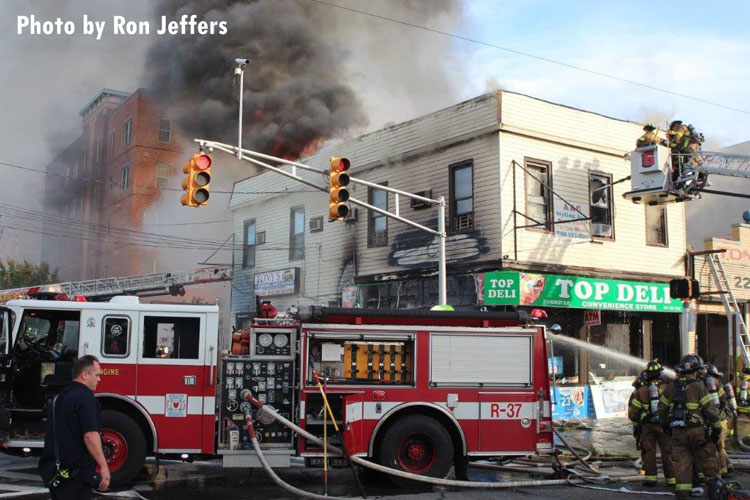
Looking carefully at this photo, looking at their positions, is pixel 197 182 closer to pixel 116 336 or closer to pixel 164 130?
pixel 116 336

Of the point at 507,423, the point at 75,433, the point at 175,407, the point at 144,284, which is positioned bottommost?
the point at 507,423

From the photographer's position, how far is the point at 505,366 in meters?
9.48

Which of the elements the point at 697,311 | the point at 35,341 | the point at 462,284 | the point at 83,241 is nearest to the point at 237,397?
the point at 35,341

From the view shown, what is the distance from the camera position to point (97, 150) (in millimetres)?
46344

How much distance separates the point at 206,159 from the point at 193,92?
21.4 m

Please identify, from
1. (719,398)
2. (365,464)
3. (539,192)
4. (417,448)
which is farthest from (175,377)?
(539,192)

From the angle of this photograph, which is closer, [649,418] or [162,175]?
[649,418]

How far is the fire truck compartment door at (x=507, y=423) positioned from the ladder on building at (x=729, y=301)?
447 inches

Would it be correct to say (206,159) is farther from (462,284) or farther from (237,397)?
(462,284)

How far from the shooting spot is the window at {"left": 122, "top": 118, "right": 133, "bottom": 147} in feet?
137

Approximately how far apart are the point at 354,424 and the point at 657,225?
1380 cm

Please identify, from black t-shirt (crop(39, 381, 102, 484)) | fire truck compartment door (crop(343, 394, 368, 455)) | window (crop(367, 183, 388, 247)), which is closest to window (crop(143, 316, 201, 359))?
fire truck compartment door (crop(343, 394, 368, 455))

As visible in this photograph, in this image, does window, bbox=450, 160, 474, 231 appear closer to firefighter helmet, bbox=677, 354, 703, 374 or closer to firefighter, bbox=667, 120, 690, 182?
firefighter, bbox=667, 120, 690, 182

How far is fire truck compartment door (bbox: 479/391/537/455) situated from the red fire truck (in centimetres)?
1
